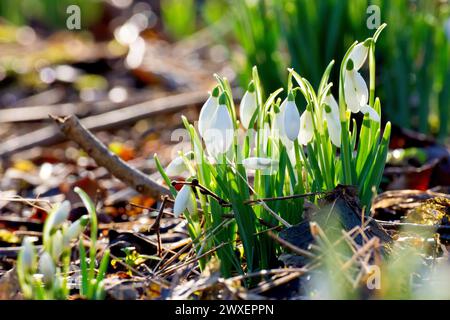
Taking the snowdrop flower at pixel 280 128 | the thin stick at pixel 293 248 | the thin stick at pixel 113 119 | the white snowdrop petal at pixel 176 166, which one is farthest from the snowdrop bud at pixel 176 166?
the thin stick at pixel 113 119

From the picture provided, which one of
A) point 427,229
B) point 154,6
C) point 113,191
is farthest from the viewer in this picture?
point 154,6

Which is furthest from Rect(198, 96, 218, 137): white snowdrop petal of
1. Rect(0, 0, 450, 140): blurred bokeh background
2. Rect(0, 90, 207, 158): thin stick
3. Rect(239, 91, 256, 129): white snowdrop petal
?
Rect(0, 90, 207, 158): thin stick

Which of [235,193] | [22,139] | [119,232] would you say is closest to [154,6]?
[22,139]

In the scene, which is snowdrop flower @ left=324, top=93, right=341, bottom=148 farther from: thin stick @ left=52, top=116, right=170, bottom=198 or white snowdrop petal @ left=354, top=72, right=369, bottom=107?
thin stick @ left=52, top=116, right=170, bottom=198

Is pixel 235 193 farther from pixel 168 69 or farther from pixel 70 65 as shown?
pixel 70 65

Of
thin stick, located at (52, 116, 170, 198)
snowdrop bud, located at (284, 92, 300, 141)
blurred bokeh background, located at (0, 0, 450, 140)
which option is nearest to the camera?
snowdrop bud, located at (284, 92, 300, 141)

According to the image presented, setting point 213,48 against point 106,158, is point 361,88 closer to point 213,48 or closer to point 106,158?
point 106,158
